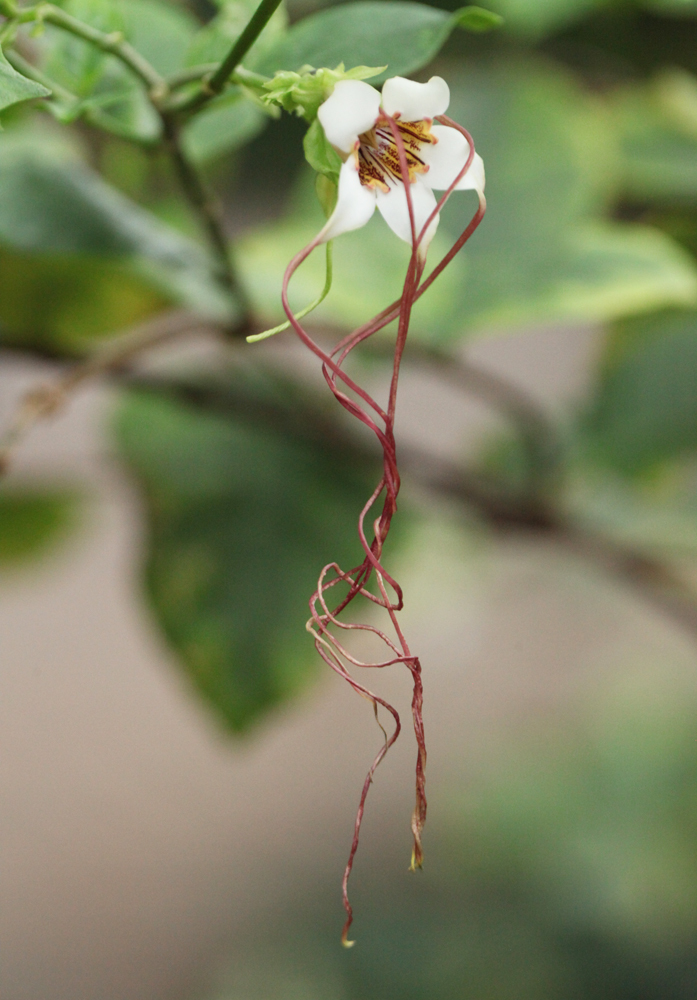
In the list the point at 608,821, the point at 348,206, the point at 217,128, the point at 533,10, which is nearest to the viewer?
the point at 348,206

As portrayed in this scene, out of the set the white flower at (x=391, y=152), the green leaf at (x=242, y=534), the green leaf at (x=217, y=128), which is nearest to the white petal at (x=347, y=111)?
the white flower at (x=391, y=152)

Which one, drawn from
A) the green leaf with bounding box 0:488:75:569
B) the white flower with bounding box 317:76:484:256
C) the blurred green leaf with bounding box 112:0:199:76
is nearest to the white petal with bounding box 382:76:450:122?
the white flower with bounding box 317:76:484:256

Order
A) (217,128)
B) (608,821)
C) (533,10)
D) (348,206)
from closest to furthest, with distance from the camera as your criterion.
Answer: (348,206) → (217,128) → (533,10) → (608,821)

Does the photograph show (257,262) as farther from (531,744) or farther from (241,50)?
(531,744)

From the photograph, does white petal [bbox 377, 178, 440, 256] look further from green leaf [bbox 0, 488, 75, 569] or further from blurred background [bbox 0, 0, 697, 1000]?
green leaf [bbox 0, 488, 75, 569]

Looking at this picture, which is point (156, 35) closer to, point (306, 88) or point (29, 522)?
point (306, 88)

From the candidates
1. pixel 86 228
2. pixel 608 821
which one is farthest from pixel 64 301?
pixel 608 821
